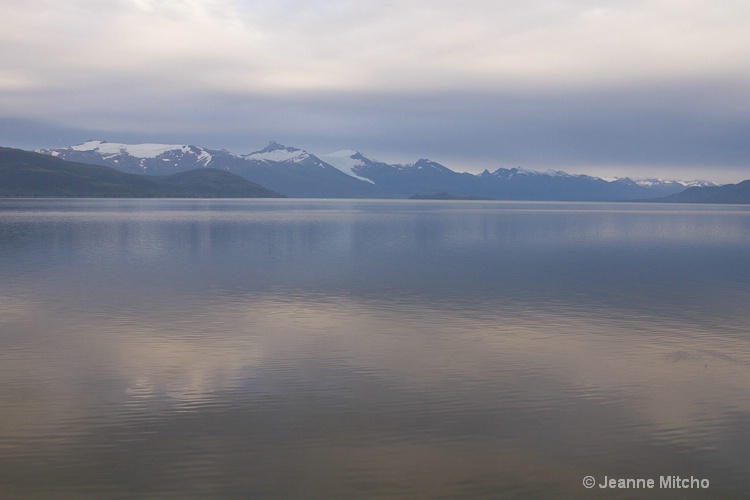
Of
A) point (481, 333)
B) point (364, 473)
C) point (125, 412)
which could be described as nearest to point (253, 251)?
point (481, 333)

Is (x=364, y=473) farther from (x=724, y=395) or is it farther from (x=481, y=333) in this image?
(x=481, y=333)

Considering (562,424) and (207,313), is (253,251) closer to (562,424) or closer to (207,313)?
(207,313)

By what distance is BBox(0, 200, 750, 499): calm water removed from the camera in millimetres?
16953


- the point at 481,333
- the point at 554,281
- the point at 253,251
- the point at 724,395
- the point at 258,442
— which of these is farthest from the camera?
the point at 253,251

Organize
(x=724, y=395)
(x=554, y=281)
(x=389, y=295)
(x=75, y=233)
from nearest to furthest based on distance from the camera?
(x=724, y=395)
(x=389, y=295)
(x=554, y=281)
(x=75, y=233)

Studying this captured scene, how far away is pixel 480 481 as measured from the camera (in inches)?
651

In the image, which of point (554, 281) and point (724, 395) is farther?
point (554, 281)

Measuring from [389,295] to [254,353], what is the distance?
17591 mm

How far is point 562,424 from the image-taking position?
20.4 m

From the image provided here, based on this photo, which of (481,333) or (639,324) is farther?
(639,324)

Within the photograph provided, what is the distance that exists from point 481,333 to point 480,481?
53.1ft

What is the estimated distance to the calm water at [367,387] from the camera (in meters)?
17.0

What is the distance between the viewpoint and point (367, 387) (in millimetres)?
23703

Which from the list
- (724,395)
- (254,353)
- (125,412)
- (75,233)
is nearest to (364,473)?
(125,412)
